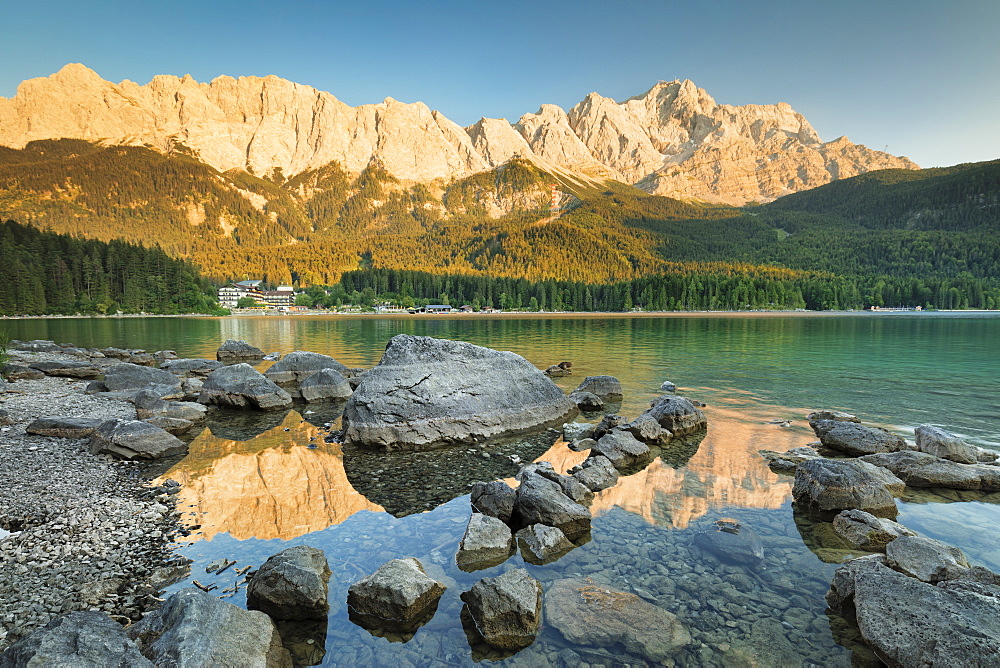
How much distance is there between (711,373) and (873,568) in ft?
83.7

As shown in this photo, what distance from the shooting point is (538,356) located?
129ft

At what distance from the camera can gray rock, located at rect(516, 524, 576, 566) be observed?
26.2 feet

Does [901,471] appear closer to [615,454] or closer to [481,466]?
[615,454]

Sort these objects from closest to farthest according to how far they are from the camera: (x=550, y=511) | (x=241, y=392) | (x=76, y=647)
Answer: (x=76, y=647), (x=550, y=511), (x=241, y=392)

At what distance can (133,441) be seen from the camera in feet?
41.6

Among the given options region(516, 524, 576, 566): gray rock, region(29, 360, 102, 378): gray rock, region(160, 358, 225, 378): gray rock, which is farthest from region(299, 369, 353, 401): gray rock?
region(29, 360, 102, 378): gray rock

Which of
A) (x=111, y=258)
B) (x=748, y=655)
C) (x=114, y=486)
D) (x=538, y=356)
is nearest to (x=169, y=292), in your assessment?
(x=111, y=258)

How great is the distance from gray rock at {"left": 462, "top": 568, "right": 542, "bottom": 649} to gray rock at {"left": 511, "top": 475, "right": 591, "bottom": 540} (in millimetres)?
2454

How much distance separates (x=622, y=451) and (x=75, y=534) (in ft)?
39.5

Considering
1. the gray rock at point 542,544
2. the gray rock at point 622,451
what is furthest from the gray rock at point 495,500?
the gray rock at point 622,451

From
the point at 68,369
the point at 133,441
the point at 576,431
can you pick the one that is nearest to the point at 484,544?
the point at 576,431

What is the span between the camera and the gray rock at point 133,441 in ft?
41.1

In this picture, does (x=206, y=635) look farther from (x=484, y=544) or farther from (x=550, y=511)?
(x=550, y=511)

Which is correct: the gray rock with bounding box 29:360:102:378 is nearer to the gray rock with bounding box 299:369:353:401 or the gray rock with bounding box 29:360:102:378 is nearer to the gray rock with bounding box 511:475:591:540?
the gray rock with bounding box 299:369:353:401
